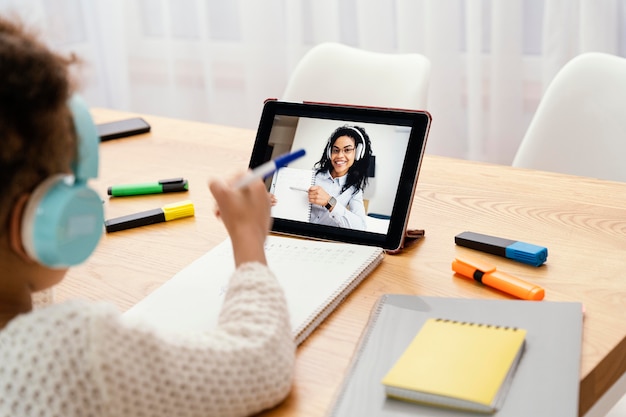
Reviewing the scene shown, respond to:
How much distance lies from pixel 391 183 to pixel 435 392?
15.9 inches

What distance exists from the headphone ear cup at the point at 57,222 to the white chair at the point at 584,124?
1.06 metres

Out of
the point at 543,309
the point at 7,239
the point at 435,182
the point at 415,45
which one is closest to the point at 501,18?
the point at 415,45

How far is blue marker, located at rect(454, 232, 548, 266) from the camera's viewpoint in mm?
1023

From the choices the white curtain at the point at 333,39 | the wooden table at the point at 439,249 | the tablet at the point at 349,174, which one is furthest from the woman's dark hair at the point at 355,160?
the white curtain at the point at 333,39

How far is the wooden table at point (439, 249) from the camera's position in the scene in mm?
853

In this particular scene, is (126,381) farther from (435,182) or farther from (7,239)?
(435,182)

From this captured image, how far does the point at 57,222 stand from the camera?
0.66 metres

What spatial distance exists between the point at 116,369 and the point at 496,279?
501mm

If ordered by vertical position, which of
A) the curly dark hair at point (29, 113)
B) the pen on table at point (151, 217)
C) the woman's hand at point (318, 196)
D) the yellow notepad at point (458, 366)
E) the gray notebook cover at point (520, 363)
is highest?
the curly dark hair at point (29, 113)

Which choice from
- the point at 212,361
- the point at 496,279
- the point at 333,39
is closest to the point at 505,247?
the point at 496,279

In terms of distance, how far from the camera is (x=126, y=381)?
2.21 ft

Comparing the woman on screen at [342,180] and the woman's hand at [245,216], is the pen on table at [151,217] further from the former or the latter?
the woman's hand at [245,216]

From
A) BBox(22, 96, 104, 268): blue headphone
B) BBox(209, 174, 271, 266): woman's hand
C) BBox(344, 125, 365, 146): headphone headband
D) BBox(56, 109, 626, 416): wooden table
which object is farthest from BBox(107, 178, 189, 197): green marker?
BBox(22, 96, 104, 268): blue headphone

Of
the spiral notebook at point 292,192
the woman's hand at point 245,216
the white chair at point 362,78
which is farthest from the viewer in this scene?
the white chair at point 362,78
